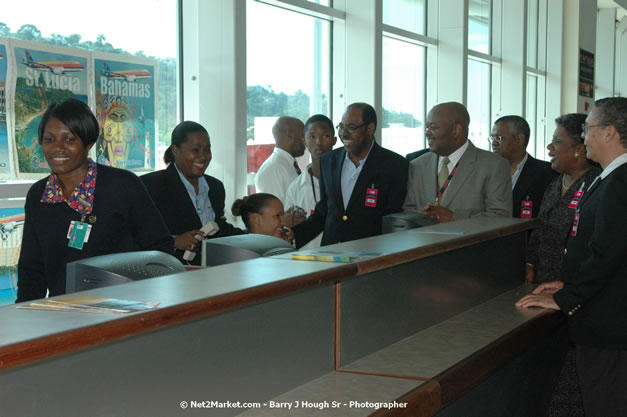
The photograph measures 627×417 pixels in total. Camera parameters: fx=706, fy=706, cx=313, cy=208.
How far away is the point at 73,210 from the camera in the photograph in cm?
261

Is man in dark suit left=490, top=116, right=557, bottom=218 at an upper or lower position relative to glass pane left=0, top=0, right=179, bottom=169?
lower

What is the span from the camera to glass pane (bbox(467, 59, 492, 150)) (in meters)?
11.0

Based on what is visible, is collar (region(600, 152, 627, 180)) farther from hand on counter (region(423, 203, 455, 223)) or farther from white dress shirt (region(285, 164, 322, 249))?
white dress shirt (region(285, 164, 322, 249))

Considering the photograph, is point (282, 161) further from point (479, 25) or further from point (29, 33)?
point (479, 25)

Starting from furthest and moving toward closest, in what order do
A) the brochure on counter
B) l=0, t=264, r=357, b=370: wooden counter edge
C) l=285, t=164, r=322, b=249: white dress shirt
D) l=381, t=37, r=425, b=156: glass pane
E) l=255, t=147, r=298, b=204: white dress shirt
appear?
l=381, t=37, r=425, b=156: glass pane < l=255, t=147, r=298, b=204: white dress shirt < l=285, t=164, r=322, b=249: white dress shirt < the brochure on counter < l=0, t=264, r=357, b=370: wooden counter edge

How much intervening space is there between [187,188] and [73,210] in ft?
4.24

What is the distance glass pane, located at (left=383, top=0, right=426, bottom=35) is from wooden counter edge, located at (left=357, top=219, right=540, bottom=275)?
5.28 meters

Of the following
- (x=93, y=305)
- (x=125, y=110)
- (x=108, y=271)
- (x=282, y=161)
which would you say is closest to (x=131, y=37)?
(x=125, y=110)

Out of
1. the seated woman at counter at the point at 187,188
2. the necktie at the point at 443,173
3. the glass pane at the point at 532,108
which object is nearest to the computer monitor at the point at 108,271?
the seated woman at counter at the point at 187,188

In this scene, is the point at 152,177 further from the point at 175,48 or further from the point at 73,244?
the point at 175,48

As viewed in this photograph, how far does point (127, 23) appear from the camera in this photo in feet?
16.0

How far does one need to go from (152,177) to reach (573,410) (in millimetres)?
2539

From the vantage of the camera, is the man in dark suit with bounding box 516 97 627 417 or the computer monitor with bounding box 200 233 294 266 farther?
the man in dark suit with bounding box 516 97 627 417

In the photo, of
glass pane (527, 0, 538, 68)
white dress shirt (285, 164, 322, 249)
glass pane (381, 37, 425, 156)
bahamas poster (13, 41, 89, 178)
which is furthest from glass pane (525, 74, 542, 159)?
bahamas poster (13, 41, 89, 178)
